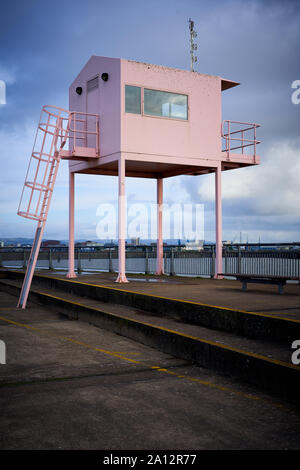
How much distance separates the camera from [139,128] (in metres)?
15.0

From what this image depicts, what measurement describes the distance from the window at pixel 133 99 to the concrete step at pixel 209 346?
662 cm

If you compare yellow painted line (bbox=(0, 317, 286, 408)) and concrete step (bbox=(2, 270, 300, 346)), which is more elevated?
concrete step (bbox=(2, 270, 300, 346))

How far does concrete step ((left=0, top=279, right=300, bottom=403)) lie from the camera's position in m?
5.41

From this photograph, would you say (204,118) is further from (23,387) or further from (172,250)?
(23,387)

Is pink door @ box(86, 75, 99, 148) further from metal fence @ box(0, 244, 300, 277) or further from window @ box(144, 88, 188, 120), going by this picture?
metal fence @ box(0, 244, 300, 277)

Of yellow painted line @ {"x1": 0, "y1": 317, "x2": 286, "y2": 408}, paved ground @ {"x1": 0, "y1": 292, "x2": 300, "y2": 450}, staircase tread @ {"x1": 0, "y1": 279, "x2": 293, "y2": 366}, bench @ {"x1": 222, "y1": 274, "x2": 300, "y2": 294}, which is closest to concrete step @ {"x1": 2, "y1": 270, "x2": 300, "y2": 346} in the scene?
staircase tread @ {"x1": 0, "y1": 279, "x2": 293, "y2": 366}

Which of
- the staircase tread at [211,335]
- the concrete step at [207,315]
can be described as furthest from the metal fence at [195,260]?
the staircase tread at [211,335]

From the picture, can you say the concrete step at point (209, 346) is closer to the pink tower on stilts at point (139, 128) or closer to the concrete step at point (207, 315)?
the concrete step at point (207, 315)

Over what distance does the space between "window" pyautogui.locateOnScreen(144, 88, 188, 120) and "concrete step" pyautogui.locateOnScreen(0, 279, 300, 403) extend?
7.07 meters

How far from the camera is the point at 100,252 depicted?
23797 millimetres

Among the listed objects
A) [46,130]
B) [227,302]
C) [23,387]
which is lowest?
[23,387]

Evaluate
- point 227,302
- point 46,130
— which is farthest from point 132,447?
point 46,130

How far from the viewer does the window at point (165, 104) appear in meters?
15.4
